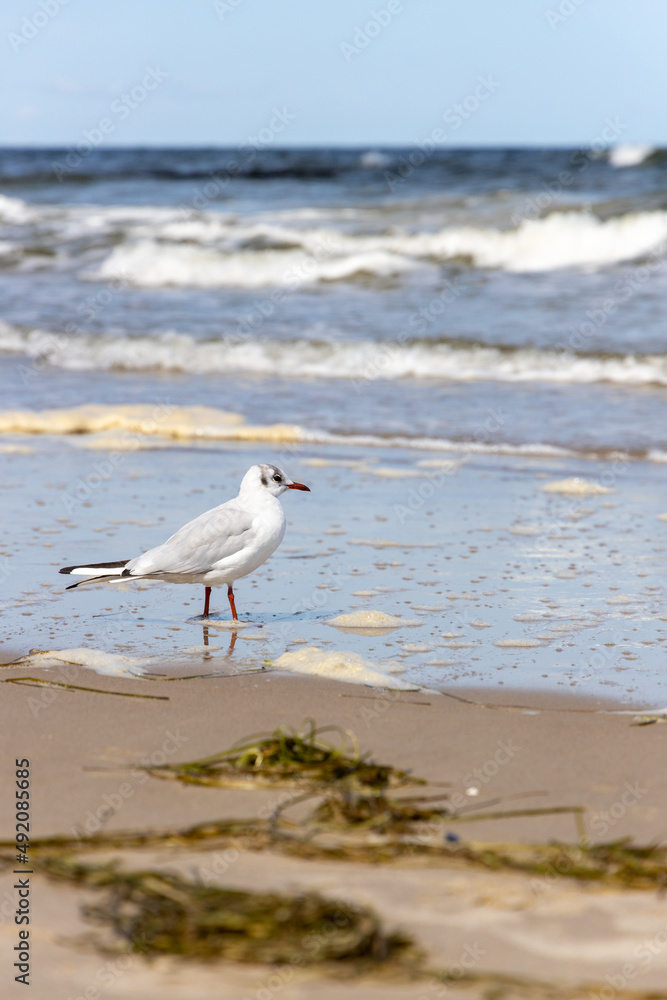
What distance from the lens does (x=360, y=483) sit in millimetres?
6816

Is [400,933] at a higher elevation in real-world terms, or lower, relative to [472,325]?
lower

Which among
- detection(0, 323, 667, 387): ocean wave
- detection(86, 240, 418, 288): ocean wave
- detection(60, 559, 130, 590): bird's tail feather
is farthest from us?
detection(86, 240, 418, 288): ocean wave

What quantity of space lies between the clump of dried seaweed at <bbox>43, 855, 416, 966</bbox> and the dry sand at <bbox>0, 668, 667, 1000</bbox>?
0.04 meters

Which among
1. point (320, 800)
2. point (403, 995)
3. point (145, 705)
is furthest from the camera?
point (145, 705)

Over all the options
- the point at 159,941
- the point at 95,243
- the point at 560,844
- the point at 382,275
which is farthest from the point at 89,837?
the point at 95,243

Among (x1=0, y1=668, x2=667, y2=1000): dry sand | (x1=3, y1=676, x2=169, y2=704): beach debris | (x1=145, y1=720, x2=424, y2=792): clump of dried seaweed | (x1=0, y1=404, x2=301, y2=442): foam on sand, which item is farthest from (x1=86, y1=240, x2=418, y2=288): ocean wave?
(x1=145, y1=720, x2=424, y2=792): clump of dried seaweed

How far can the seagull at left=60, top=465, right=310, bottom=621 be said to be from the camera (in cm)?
420

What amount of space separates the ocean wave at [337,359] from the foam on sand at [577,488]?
384 centimetres

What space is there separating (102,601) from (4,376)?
6.58 m

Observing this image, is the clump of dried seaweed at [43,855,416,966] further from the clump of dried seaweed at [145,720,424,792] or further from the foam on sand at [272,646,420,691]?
the foam on sand at [272,646,420,691]

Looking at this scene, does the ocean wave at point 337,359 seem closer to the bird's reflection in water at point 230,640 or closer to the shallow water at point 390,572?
the shallow water at point 390,572

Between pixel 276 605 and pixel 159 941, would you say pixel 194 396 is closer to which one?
pixel 276 605

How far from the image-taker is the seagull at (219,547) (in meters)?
4.20

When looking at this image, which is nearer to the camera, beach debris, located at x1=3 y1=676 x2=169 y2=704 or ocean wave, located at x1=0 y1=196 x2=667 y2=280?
beach debris, located at x1=3 y1=676 x2=169 y2=704
